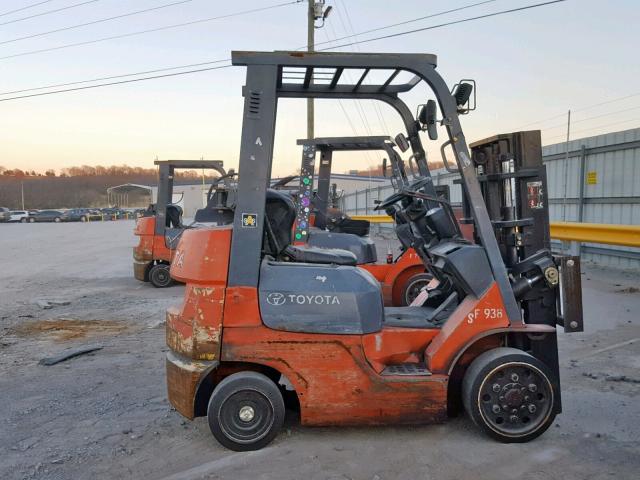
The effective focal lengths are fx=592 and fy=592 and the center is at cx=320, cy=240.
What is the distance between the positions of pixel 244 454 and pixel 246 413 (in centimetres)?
27

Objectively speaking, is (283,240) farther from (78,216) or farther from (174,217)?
(78,216)

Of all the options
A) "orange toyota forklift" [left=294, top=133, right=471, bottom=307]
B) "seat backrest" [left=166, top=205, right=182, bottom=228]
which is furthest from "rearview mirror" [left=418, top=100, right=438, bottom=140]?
"seat backrest" [left=166, top=205, right=182, bottom=228]

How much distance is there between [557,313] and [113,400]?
3.85m

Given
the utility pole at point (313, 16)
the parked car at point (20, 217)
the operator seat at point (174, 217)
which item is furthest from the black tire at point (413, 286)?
the parked car at point (20, 217)

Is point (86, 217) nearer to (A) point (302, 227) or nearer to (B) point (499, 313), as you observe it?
(A) point (302, 227)

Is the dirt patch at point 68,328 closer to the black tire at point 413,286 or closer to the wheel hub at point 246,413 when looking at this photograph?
the black tire at point 413,286

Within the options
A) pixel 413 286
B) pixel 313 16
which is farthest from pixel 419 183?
pixel 313 16

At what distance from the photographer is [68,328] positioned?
8578 mm

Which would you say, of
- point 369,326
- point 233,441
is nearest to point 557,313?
point 369,326

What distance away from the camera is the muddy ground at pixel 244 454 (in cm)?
381

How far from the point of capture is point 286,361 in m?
4.15

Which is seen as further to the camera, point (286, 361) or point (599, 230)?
point (599, 230)

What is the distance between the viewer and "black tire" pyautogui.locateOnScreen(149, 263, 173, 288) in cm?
1288

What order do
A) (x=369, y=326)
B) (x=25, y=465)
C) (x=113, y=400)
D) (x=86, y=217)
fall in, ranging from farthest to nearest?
(x=86, y=217) → (x=113, y=400) → (x=369, y=326) → (x=25, y=465)
